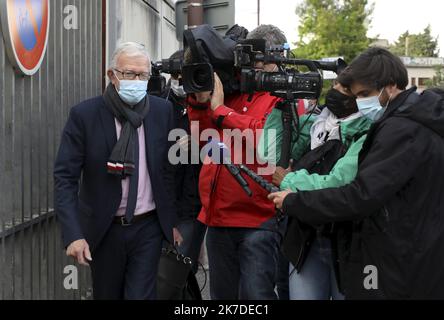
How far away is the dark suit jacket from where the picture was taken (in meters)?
3.33

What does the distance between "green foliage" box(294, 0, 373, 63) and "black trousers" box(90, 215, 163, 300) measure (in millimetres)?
30649

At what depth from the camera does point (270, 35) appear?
372 centimetres

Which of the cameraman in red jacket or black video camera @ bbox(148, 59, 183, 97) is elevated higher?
black video camera @ bbox(148, 59, 183, 97)

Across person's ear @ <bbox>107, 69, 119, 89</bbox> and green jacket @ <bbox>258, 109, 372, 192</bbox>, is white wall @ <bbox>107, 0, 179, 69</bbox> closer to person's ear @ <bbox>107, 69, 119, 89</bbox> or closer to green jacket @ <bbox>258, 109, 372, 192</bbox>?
person's ear @ <bbox>107, 69, 119, 89</bbox>

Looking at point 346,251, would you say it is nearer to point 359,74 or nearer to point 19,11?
point 359,74

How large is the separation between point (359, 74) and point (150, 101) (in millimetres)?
1316

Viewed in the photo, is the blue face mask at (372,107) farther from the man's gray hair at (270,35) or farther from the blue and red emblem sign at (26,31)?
the blue and red emblem sign at (26,31)

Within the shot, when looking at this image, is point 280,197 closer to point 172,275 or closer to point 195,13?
point 172,275

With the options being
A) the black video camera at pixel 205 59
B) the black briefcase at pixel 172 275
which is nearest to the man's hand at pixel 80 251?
the black briefcase at pixel 172 275

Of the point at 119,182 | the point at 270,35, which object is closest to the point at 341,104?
the point at 270,35

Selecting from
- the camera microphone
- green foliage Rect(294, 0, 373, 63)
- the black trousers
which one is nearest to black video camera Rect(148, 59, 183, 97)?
the camera microphone

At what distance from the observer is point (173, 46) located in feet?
34.8

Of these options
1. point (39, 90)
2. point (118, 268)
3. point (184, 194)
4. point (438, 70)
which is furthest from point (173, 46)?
point (438, 70)

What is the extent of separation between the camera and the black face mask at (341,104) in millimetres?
3158
